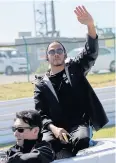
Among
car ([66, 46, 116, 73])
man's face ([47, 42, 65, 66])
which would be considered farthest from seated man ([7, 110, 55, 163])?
car ([66, 46, 116, 73])

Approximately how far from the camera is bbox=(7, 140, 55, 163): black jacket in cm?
281

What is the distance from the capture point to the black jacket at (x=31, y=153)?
281 cm

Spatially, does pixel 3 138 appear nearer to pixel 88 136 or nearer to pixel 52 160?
pixel 88 136

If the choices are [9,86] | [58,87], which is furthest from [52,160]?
[9,86]

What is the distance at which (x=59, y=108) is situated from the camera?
3.77 metres

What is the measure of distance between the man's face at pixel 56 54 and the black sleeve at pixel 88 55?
0.18 m

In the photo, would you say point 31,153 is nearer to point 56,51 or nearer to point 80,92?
point 80,92

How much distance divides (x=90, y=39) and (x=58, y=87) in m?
0.54

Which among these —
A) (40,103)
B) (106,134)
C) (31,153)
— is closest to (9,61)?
(106,134)

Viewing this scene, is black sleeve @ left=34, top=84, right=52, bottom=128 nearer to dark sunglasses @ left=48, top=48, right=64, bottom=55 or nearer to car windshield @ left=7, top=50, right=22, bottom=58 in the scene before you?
dark sunglasses @ left=48, top=48, right=64, bottom=55

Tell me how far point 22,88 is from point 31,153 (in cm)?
1348

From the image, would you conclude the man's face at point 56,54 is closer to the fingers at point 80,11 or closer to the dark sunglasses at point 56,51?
the dark sunglasses at point 56,51

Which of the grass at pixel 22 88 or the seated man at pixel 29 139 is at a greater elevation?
the seated man at pixel 29 139

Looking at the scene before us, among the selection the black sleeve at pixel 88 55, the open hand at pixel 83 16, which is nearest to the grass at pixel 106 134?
the black sleeve at pixel 88 55
